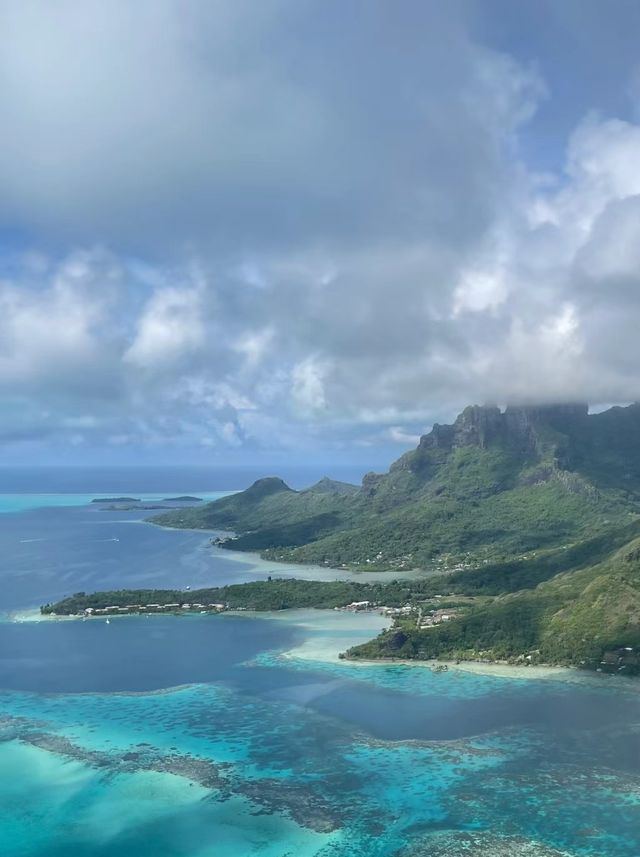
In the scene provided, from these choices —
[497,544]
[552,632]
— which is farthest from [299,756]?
[497,544]

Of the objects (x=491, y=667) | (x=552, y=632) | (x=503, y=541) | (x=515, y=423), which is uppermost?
(x=515, y=423)

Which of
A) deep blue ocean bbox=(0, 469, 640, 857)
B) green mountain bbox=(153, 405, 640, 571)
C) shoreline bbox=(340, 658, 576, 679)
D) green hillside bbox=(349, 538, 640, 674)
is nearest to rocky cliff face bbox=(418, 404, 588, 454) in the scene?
green mountain bbox=(153, 405, 640, 571)

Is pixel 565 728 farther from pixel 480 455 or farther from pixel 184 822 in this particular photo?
pixel 480 455

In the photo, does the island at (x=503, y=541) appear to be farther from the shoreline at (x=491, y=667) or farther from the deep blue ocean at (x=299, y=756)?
the deep blue ocean at (x=299, y=756)

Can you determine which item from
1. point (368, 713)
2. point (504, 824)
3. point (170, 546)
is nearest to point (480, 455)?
point (170, 546)

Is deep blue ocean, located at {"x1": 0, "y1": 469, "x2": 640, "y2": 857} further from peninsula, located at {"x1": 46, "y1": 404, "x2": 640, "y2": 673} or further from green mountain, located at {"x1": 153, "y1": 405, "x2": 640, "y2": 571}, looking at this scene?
green mountain, located at {"x1": 153, "y1": 405, "x2": 640, "y2": 571}

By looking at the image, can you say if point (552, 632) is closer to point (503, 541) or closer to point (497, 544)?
point (497, 544)

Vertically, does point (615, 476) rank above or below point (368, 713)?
above
